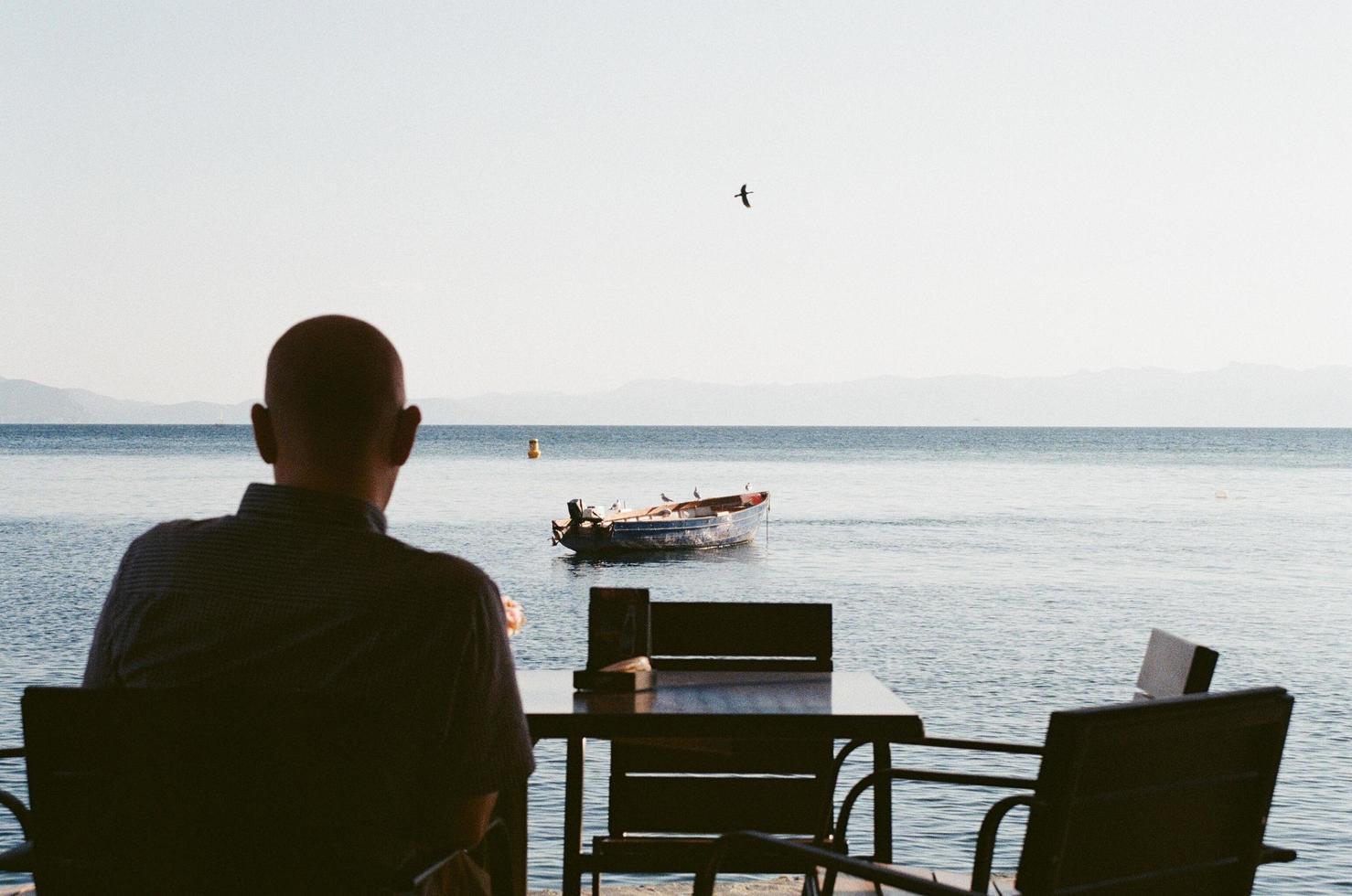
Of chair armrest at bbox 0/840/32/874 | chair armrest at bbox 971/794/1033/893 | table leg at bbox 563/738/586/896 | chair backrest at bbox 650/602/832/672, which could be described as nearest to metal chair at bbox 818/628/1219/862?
chair armrest at bbox 971/794/1033/893

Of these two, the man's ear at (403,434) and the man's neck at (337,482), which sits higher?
the man's ear at (403,434)

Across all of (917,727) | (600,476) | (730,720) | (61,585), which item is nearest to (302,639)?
(730,720)

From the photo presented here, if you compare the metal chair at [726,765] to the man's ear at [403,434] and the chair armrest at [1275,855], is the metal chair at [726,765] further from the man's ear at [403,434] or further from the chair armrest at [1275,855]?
the man's ear at [403,434]

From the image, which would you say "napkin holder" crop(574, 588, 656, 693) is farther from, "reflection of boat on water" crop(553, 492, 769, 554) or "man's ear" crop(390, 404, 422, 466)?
"reflection of boat on water" crop(553, 492, 769, 554)

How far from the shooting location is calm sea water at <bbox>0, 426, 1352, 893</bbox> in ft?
32.2

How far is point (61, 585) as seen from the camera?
23.8 meters

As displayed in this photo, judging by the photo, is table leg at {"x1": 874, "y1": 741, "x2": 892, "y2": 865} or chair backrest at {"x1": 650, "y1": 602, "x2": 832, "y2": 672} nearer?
table leg at {"x1": 874, "y1": 741, "x2": 892, "y2": 865}

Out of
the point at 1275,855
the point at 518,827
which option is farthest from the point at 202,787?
the point at 1275,855

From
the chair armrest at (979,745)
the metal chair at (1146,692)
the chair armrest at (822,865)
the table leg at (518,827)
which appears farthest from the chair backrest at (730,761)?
the chair armrest at (822,865)

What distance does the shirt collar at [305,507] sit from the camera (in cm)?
185

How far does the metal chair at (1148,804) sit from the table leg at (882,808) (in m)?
0.99

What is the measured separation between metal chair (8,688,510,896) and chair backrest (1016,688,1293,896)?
953 mm

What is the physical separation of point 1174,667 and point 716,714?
971 mm

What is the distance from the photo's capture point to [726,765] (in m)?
3.75
